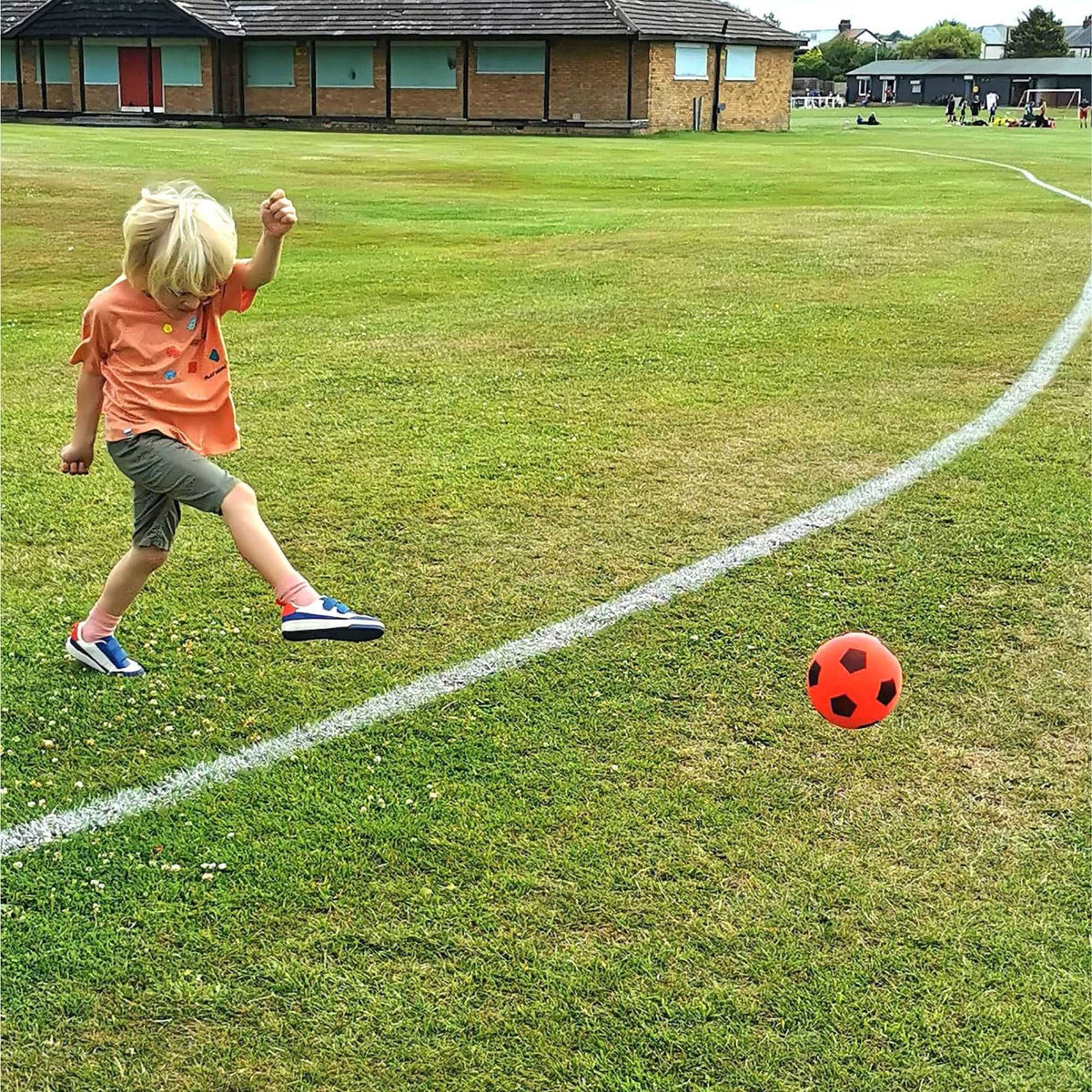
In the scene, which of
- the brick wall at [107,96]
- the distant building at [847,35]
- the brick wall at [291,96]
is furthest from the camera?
the distant building at [847,35]

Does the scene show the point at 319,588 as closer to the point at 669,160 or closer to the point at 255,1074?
the point at 255,1074

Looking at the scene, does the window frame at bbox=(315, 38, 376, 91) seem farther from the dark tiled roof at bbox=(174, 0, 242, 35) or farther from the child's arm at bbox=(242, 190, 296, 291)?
the child's arm at bbox=(242, 190, 296, 291)

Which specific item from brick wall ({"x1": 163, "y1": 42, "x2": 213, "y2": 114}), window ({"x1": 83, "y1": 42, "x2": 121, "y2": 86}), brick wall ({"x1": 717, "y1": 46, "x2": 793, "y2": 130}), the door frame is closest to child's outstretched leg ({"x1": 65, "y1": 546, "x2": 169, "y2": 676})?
brick wall ({"x1": 717, "y1": 46, "x2": 793, "y2": 130})

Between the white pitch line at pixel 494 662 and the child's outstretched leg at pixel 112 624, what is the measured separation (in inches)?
31.5

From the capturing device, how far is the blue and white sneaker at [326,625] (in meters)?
4.21

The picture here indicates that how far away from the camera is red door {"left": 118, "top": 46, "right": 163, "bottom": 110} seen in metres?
51.9

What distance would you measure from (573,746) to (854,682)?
916 millimetres

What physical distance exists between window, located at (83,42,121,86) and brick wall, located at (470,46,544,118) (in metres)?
14.0

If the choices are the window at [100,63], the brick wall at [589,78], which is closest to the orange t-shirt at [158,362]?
the brick wall at [589,78]

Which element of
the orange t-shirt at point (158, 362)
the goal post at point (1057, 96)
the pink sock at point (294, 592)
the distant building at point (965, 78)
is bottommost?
the pink sock at point (294, 592)

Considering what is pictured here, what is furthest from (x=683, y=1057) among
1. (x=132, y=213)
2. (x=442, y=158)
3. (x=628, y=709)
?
(x=442, y=158)

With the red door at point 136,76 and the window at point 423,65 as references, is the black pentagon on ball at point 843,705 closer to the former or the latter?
the window at point 423,65

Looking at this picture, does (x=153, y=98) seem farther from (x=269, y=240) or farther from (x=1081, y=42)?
(x=1081, y=42)

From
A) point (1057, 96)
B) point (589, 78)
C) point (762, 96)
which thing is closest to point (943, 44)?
point (1057, 96)
